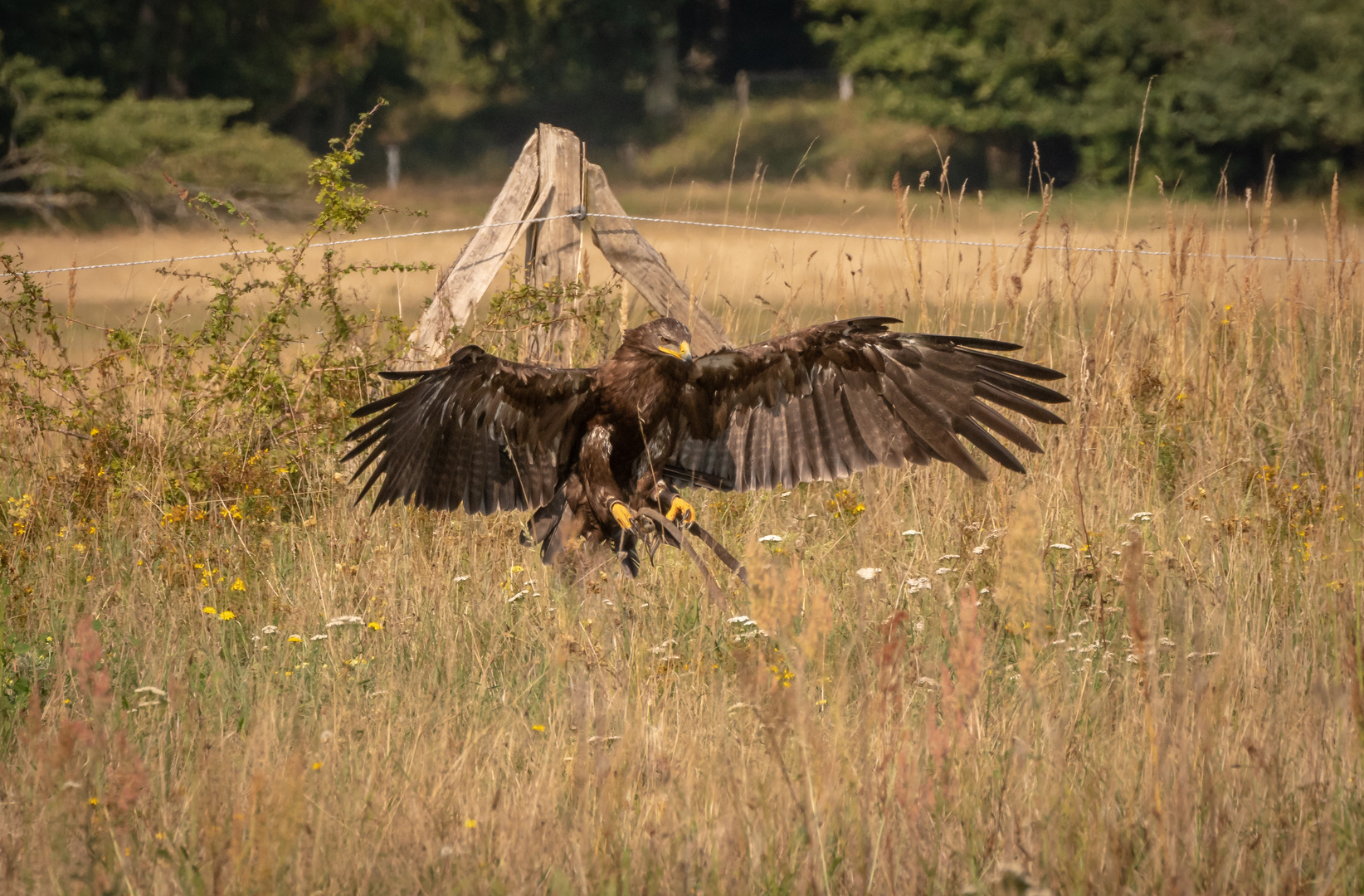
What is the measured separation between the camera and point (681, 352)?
164 inches

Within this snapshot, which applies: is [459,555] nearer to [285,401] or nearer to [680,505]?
[680,505]

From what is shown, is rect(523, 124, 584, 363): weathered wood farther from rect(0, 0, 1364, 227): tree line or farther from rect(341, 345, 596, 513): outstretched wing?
rect(0, 0, 1364, 227): tree line

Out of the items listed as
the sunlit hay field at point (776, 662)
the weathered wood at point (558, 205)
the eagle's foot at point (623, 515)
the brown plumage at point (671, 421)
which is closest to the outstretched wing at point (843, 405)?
the brown plumage at point (671, 421)

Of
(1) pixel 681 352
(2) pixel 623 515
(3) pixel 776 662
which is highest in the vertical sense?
(1) pixel 681 352

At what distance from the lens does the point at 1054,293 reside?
237 inches

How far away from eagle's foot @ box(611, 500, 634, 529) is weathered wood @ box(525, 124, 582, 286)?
5.09ft

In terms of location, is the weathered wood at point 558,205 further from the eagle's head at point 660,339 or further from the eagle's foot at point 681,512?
the eagle's foot at point 681,512

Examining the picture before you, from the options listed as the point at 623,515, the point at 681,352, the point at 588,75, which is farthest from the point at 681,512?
the point at 588,75

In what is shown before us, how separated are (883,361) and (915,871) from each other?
231 cm

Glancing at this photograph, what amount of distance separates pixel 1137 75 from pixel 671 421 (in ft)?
116

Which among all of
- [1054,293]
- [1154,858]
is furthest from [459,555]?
[1054,293]

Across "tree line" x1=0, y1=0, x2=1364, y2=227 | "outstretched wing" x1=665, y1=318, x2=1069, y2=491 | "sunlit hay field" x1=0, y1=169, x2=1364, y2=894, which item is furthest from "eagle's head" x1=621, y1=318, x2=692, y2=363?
"tree line" x1=0, y1=0, x2=1364, y2=227

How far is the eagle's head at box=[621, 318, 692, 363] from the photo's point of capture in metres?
4.20

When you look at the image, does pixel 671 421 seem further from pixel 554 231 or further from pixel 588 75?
pixel 588 75
